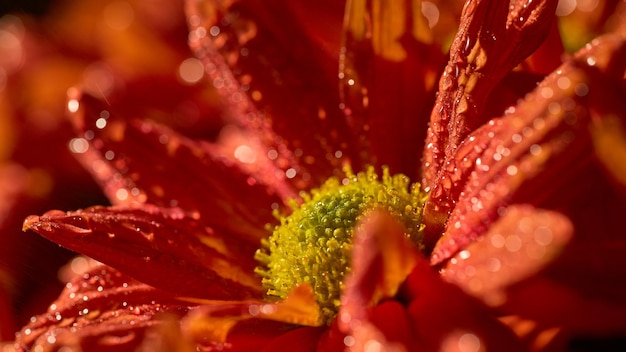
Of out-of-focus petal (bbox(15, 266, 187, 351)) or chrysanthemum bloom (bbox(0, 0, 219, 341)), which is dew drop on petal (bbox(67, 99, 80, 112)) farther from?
out-of-focus petal (bbox(15, 266, 187, 351))

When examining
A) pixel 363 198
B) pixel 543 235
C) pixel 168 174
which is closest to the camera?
pixel 543 235

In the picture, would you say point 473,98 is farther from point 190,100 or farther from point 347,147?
point 190,100

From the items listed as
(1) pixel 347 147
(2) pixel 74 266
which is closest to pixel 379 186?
(1) pixel 347 147

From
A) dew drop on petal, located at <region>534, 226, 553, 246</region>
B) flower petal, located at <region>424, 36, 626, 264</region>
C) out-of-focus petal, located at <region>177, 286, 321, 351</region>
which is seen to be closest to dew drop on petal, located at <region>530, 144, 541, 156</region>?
flower petal, located at <region>424, 36, 626, 264</region>

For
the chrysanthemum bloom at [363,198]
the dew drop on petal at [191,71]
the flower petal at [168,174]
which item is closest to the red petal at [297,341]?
the chrysanthemum bloom at [363,198]

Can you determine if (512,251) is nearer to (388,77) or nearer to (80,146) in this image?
(388,77)

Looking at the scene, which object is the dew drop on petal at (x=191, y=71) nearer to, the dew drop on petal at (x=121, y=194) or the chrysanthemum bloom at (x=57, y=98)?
the chrysanthemum bloom at (x=57, y=98)

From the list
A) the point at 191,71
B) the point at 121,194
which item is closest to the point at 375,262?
the point at 121,194
